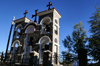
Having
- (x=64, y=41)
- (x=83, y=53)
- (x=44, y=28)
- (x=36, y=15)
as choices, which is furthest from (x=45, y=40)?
(x=83, y=53)

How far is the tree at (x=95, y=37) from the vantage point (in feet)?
38.1

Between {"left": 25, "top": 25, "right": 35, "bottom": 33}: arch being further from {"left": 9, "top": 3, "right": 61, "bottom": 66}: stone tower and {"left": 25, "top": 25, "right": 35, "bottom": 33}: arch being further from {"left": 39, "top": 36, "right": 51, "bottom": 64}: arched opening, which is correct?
{"left": 39, "top": 36, "right": 51, "bottom": 64}: arched opening

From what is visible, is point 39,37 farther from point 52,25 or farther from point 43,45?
point 52,25

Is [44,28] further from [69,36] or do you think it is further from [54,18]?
[69,36]

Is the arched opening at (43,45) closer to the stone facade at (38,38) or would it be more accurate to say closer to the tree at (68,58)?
the stone facade at (38,38)

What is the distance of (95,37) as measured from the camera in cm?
1238

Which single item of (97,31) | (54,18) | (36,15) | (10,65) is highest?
(36,15)

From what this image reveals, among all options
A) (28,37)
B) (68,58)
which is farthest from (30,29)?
(68,58)

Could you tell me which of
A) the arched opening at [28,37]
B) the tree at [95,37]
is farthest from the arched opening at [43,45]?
the tree at [95,37]

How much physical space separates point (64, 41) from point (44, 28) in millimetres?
4641

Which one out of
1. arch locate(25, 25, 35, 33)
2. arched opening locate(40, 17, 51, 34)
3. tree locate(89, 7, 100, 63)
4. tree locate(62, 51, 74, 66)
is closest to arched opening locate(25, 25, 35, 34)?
arch locate(25, 25, 35, 33)

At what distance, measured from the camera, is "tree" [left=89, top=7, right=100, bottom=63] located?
11606 millimetres

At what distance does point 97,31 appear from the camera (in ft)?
40.9

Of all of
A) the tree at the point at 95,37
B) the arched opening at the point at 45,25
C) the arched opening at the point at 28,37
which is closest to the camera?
the tree at the point at 95,37
